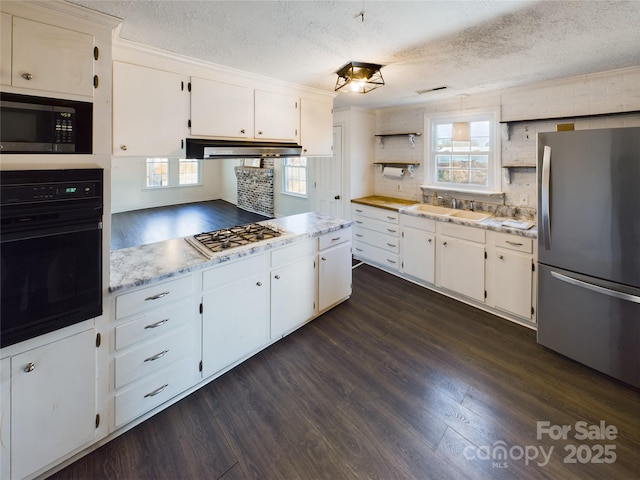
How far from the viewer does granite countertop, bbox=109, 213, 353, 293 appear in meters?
1.83

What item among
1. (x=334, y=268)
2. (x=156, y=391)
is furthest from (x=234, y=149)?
(x=156, y=391)

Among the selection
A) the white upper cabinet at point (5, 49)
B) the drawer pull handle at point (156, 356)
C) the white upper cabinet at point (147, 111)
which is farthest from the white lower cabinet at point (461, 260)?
the white upper cabinet at point (5, 49)

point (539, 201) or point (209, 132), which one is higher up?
point (209, 132)

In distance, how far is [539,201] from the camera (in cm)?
250

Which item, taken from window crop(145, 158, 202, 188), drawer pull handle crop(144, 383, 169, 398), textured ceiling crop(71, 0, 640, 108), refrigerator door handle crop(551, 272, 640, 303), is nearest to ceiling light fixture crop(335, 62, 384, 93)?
textured ceiling crop(71, 0, 640, 108)

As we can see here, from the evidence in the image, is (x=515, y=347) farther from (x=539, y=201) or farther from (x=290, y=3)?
(x=290, y=3)

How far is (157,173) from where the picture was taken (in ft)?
29.9

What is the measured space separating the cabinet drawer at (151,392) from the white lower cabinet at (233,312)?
162 millimetres

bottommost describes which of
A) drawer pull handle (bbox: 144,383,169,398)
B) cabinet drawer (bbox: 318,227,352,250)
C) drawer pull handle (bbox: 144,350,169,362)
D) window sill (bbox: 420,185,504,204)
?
drawer pull handle (bbox: 144,383,169,398)

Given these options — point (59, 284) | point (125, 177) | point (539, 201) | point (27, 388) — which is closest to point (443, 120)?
point (539, 201)

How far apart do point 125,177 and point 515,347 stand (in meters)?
9.39

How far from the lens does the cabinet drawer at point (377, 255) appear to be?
4.31 metres

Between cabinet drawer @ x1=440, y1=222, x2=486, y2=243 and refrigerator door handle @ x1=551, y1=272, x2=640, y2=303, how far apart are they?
34.8 inches

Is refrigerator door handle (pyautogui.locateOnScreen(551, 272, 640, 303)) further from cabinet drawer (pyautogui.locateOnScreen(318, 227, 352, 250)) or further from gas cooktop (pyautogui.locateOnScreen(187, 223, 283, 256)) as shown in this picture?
gas cooktop (pyautogui.locateOnScreen(187, 223, 283, 256))
